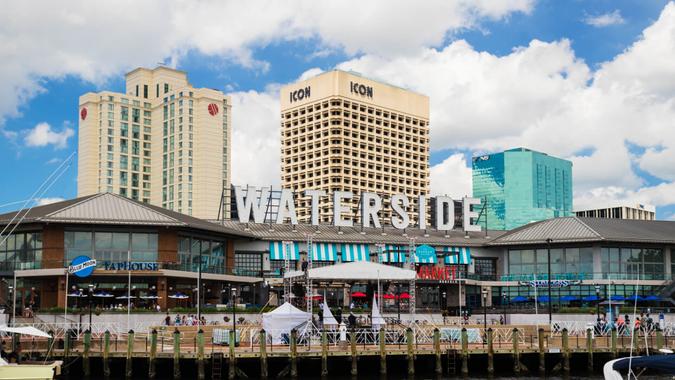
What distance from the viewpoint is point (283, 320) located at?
59.2m

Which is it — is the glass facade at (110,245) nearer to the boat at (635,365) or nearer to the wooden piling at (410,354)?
the wooden piling at (410,354)

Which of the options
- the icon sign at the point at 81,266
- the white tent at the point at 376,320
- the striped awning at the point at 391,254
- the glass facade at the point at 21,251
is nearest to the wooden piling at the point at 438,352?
the white tent at the point at 376,320

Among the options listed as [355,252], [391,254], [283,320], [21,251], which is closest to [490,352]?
[283,320]

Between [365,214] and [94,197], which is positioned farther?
[365,214]

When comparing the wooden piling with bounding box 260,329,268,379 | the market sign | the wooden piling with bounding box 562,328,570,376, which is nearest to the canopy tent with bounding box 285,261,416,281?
the wooden piling with bounding box 260,329,268,379

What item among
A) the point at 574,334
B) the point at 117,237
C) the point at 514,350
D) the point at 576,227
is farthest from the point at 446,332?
the point at 576,227

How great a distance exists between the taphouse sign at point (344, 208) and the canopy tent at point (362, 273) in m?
38.3

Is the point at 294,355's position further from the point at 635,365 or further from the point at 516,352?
the point at 635,365

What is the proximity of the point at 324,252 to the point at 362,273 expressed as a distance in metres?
36.9

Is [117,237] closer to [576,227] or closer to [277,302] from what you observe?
[277,302]

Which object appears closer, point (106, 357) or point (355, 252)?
point (106, 357)

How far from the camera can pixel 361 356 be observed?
57250 millimetres

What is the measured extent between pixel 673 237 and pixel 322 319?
182 ft

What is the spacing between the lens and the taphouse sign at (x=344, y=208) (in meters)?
102
